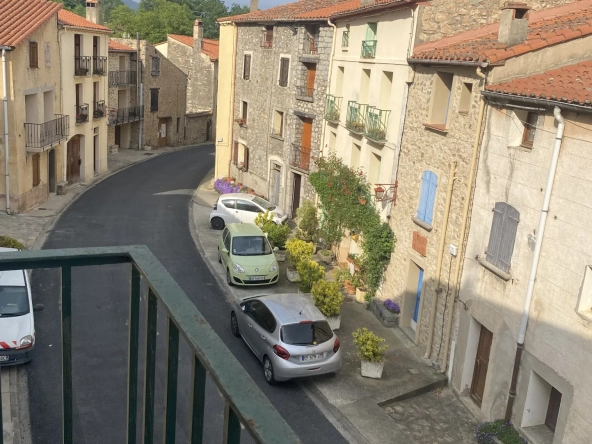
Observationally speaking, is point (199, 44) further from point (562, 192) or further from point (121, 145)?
point (562, 192)


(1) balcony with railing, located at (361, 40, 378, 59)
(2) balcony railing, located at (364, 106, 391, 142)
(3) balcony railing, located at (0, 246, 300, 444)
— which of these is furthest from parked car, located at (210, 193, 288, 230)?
(3) balcony railing, located at (0, 246, 300, 444)

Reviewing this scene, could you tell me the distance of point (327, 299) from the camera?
17219 mm

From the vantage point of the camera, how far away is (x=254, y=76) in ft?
112

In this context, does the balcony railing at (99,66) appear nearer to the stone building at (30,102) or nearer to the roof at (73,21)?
the roof at (73,21)

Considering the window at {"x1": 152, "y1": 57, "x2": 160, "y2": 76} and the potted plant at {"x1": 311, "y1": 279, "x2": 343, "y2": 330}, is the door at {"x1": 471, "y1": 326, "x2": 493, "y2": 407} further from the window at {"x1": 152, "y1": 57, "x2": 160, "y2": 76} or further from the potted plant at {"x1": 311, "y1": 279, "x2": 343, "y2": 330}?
the window at {"x1": 152, "y1": 57, "x2": 160, "y2": 76}

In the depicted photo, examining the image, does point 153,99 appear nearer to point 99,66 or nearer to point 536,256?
point 99,66

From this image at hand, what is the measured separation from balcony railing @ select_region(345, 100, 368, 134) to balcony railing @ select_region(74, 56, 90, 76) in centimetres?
1734

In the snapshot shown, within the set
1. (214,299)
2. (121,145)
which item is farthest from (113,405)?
(121,145)

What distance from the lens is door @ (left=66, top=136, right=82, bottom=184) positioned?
34.1 m

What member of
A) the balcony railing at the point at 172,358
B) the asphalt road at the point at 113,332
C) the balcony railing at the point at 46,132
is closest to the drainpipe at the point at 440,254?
the asphalt road at the point at 113,332

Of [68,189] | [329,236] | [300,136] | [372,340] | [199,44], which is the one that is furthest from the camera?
[199,44]

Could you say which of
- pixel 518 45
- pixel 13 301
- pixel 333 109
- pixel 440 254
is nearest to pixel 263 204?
pixel 333 109

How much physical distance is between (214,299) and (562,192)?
11255 mm

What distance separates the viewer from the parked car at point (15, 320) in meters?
13.0
